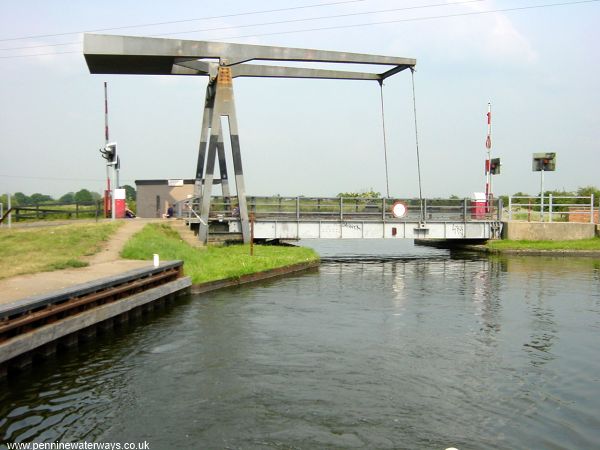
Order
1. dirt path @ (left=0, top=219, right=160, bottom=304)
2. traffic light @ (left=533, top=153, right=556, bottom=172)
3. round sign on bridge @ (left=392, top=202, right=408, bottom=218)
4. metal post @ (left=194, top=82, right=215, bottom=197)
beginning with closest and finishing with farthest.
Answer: dirt path @ (left=0, top=219, right=160, bottom=304) < metal post @ (left=194, top=82, right=215, bottom=197) < round sign on bridge @ (left=392, top=202, right=408, bottom=218) < traffic light @ (left=533, top=153, right=556, bottom=172)

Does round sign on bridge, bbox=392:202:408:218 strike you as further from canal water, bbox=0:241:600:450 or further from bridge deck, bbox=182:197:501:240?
canal water, bbox=0:241:600:450

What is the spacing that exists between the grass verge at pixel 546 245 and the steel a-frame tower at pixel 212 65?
11.0m

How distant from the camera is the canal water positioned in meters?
6.26

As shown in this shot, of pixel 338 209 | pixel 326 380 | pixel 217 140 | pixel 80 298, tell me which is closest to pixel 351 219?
pixel 338 209

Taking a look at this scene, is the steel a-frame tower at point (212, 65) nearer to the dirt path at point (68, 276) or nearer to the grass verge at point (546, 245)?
the dirt path at point (68, 276)

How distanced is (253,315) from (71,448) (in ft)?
22.1

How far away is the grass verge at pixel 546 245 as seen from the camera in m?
29.2

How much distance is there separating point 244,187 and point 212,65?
209 inches

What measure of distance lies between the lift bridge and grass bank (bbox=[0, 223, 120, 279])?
517 centimetres

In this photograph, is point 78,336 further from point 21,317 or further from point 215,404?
point 215,404

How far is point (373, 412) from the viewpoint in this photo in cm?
682

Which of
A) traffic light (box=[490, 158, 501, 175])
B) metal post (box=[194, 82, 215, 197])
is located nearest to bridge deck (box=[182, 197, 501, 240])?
metal post (box=[194, 82, 215, 197])

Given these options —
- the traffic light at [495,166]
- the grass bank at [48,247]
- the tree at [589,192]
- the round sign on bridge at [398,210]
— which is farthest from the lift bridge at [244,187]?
the tree at [589,192]

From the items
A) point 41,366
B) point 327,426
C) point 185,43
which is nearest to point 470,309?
point 327,426
